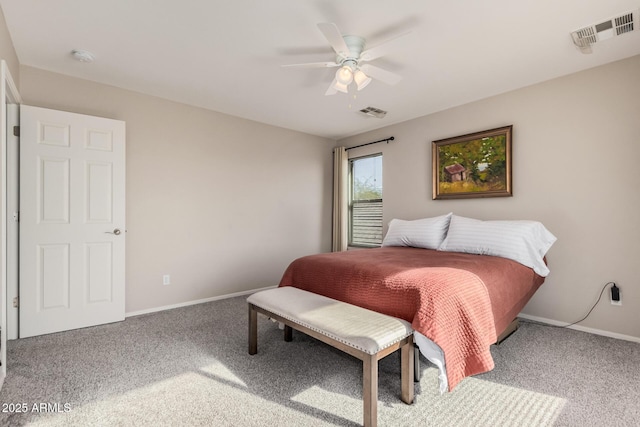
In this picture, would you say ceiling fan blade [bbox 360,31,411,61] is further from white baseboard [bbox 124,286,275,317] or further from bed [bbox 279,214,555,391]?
white baseboard [bbox 124,286,275,317]

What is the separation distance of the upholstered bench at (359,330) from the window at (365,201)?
2.63 meters

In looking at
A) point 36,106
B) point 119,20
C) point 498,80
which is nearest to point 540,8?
point 498,80

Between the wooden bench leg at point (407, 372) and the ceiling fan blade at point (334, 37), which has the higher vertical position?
the ceiling fan blade at point (334, 37)

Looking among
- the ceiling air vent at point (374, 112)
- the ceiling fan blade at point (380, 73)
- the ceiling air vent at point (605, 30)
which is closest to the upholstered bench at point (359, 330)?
the ceiling fan blade at point (380, 73)

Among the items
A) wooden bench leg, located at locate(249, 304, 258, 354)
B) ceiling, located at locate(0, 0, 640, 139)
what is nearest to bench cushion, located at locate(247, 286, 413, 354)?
wooden bench leg, located at locate(249, 304, 258, 354)

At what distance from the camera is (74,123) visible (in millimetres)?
2844

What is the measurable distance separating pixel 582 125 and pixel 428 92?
4.64 feet

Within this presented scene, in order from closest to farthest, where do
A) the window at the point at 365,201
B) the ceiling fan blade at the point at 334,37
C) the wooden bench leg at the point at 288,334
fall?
the ceiling fan blade at the point at 334,37 < the wooden bench leg at the point at 288,334 < the window at the point at 365,201

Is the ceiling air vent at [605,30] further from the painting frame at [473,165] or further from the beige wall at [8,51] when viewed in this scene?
the beige wall at [8,51]

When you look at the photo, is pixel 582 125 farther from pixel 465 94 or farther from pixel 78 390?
pixel 78 390

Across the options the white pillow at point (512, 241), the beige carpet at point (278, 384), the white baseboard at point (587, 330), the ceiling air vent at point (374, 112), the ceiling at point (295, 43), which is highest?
the ceiling at point (295, 43)

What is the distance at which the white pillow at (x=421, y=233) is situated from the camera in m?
3.29

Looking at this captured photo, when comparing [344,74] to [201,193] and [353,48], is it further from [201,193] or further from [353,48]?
[201,193]

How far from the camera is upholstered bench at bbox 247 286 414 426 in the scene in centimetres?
151
